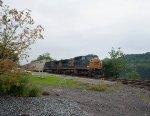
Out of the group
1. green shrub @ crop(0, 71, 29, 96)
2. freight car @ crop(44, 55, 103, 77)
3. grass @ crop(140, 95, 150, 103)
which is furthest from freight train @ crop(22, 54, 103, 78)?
green shrub @ crop(0, 71, 29, 96)

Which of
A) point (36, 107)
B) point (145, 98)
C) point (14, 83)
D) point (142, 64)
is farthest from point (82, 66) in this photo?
point (142, 64)

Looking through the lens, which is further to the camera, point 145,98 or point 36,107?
point 145,98

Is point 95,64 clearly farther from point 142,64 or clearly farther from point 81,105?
point 142,64

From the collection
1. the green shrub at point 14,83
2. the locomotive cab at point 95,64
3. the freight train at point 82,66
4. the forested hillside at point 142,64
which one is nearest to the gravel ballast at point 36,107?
the green shrub at point 14,83

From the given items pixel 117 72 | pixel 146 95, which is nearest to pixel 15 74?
pixel 146 95

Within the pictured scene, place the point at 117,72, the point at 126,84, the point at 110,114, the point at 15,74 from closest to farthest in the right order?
1. the point at 15,74
2. the point at 110,114
3. the point at 126,84
4. the point at 117,72

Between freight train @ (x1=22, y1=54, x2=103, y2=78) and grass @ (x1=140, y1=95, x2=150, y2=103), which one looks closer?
grass @ (x1=140, y1=95, x2=150, y2=103)

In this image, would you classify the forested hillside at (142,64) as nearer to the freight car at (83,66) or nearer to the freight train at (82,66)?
the freight train at (82,66)

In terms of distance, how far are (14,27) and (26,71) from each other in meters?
2.18

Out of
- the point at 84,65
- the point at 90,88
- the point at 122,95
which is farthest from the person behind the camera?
the point at 84,65

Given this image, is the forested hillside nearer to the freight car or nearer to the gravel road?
the freight car

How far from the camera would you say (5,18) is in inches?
703

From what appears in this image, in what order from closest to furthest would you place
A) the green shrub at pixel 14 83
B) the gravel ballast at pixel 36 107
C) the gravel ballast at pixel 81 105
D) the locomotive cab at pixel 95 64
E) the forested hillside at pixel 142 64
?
the gravel ballast at pixel 36 107, the gravel ballast at pixel 81 105, the green shrub at pixel 14 83, the locomotive cab at pixel 95 64, the forested hillside at pixel 142 64

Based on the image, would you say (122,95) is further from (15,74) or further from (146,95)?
(15,74)
